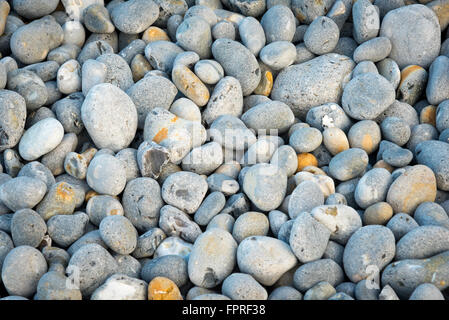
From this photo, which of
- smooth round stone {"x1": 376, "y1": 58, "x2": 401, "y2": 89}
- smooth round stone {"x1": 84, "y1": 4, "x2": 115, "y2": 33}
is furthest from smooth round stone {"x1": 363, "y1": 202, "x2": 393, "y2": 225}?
smooth round stone {"x1": 84, "y1": 4, "x2": 115, "y2": 33}

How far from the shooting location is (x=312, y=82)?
273cm

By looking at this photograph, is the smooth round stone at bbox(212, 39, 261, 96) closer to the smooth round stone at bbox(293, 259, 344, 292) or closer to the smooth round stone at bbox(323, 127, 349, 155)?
the smooth round stone at bbox(323, 127, 349, 155)

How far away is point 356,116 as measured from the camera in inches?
101

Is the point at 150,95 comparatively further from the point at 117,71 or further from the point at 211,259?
the point at 211,259

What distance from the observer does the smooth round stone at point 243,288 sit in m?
1.82

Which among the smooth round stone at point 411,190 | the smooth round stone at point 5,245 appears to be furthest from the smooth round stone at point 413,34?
A: the smooth round stone at point 5,245

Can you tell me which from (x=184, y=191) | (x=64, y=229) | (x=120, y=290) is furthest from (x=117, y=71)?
(x=120, y=290)

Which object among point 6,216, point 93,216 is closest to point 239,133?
point 93,216

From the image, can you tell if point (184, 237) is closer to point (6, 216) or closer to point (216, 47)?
point (6, 216)

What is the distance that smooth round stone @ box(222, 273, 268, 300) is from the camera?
1.82 meters

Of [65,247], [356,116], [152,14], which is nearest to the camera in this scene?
[65,247]

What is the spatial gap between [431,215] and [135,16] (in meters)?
1.88

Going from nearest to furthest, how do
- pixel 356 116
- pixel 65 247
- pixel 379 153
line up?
1. pixel 65 247
2. pixel 379 153
3. pixel 356 116

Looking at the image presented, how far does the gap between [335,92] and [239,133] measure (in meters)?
0.63
